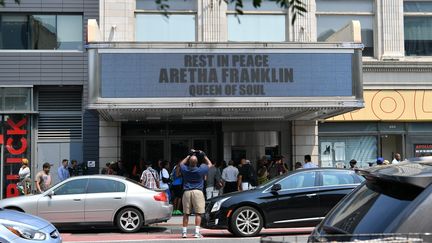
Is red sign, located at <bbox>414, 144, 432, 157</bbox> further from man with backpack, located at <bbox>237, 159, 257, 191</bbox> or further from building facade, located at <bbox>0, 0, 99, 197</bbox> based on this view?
building facade, located at <bbox>0, 0, 99, 197</bbox>

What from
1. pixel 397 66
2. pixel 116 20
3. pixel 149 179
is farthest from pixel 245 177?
pixel 397 66

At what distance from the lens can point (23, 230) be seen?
8367mm

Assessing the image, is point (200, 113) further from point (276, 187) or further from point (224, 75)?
point (276, 187)

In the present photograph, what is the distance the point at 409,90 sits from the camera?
2167 cm

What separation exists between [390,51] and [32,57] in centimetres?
1311

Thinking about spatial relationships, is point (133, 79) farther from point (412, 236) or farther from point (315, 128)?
point (412, 236)

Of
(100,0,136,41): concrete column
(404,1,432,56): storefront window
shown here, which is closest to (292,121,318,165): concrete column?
(404,1,432,56): storefront window

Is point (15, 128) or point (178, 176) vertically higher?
point (15, 128)

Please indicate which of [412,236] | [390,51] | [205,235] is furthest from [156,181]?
[412,236]

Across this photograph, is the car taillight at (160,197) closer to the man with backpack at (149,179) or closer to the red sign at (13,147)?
the man with backpack at (149,179)

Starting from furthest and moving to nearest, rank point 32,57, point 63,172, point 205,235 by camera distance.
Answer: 1. point 32,57
2. point 63,172
3. point 205,235

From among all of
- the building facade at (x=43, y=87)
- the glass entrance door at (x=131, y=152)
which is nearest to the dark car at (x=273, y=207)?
the glass entrance door at (x=131, y=152)

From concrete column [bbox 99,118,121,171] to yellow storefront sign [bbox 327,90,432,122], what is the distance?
7.78m

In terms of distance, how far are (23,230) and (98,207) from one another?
220 inches
